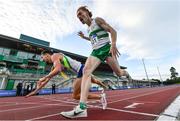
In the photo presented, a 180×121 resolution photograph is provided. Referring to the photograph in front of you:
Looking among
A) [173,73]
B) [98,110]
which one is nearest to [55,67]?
[98,110]

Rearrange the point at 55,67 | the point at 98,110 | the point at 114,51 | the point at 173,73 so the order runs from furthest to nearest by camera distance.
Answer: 1. the point at 173,73
2. the point at 98,110
3. the point at 55,67
4. the point at 114,51

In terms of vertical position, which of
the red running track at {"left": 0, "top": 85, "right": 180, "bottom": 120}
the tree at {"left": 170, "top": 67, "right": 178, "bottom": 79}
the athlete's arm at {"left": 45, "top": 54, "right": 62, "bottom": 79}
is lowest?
the red running track at {"left": 0, "top": 85, "right": 180, "bottom": 120}

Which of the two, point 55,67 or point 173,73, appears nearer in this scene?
point 55,67

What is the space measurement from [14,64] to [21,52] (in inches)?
149

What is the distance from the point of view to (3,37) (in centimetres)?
3488

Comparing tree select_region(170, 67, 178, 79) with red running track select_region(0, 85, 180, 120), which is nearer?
red running track select_region(0, 85, 180, 120)

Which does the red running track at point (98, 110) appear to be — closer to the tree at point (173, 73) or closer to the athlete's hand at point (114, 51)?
the athlete's hand at point (114, 51)

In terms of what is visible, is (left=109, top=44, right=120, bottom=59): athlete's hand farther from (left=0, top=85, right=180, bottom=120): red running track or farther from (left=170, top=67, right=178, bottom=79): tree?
(left=170, top=67, right=178, bottom=79): tree

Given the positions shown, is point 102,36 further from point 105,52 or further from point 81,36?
point 81,36

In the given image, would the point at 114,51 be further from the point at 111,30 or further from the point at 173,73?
the point at 173,73

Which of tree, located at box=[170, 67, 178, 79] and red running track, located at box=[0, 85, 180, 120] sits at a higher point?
tree, located at box=[170, 67, 178, 79]

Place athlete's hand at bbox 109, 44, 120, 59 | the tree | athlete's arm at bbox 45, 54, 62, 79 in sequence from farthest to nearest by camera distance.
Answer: the tree → athlete's arm at bbox 45, 54, 62, 79 → athlete's hand at bbox 109, 44, 120, 59

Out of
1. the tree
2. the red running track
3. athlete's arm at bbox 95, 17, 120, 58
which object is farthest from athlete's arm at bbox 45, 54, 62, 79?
the tree

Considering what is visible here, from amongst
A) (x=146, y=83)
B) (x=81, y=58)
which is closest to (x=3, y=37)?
(x=81, y=58)
